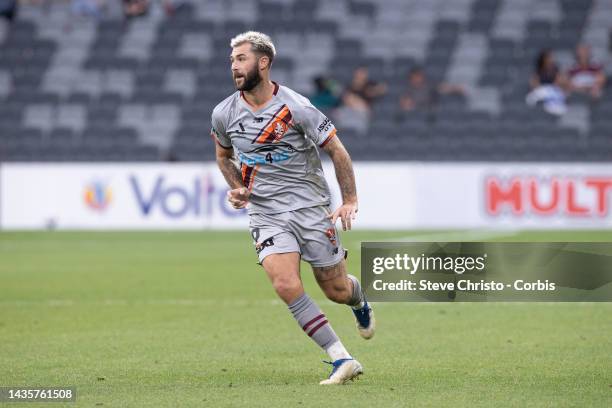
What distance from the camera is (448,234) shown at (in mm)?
22734

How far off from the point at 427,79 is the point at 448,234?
8856 millimetres

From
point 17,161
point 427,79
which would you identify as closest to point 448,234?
point 427,79

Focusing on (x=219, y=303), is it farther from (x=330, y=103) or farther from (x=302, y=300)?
(x=330, y=103)

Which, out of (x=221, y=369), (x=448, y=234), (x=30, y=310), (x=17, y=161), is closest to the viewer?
(x=221, y=369)

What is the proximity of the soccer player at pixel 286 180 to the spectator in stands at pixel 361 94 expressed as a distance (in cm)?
2177

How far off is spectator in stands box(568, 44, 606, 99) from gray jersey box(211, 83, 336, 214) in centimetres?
2271

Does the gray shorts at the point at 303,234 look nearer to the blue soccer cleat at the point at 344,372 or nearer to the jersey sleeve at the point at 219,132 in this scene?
the jersey sleeve at the point at 219,132

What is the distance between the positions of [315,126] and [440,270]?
1.26 meters

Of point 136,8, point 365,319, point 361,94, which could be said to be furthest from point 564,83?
point 365,319

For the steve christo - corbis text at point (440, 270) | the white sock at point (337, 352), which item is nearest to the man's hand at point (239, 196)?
the steve christo - corbis text at point (440, 270)

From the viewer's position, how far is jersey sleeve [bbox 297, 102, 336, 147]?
300 inches

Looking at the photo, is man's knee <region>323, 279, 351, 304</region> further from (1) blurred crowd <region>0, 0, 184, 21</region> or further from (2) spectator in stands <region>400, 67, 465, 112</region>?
(1) blurred crowd <region>0, 0, 184, 21</region>

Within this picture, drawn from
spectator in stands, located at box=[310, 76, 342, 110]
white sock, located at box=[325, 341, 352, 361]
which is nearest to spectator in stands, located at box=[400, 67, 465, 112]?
spectator in stands, located at box=[310, 76, 342, 110]

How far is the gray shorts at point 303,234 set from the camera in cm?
770
